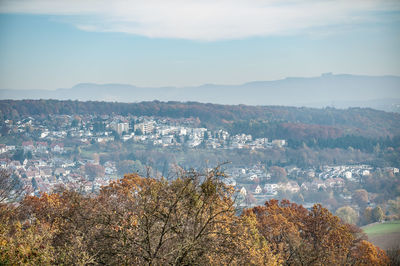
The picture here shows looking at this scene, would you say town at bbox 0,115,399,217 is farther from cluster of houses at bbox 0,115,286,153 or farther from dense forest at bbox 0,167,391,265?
dense forest at bbox 0,167,391,265

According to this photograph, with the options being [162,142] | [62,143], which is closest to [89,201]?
[62,143]

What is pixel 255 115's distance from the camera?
5261 inches

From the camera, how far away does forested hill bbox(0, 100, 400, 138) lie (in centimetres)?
11138

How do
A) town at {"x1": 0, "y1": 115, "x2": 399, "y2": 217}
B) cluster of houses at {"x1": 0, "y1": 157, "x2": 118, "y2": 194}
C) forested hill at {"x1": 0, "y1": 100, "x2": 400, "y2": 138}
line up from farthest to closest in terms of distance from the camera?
forested hill at {"x1": 0, "y1": 100, "x2": 400, "y2": 138}
town at {"x1": 0, "y1": 115, "x2": 399, "y2": 217}
cluster of houses at {"x1": 0, "y1": 157, "x2": 118, "y2": 194}

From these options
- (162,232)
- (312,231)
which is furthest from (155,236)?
(312,231)

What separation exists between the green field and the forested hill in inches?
2736

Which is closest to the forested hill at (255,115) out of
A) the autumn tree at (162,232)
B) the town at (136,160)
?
the town at (136,160)

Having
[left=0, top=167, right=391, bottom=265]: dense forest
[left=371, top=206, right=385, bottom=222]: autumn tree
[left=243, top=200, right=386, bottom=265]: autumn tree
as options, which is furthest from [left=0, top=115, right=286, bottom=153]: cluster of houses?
[left=0, top=167, right=391, bottom=265]: dense forest

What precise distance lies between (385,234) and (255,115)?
3868 inches

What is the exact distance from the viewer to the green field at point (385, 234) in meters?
31.7

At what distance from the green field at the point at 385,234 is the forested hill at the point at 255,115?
228 ft

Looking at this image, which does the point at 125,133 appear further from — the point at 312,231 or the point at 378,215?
the point at 312,231

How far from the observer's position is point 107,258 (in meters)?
8.84

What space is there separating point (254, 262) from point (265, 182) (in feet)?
240
